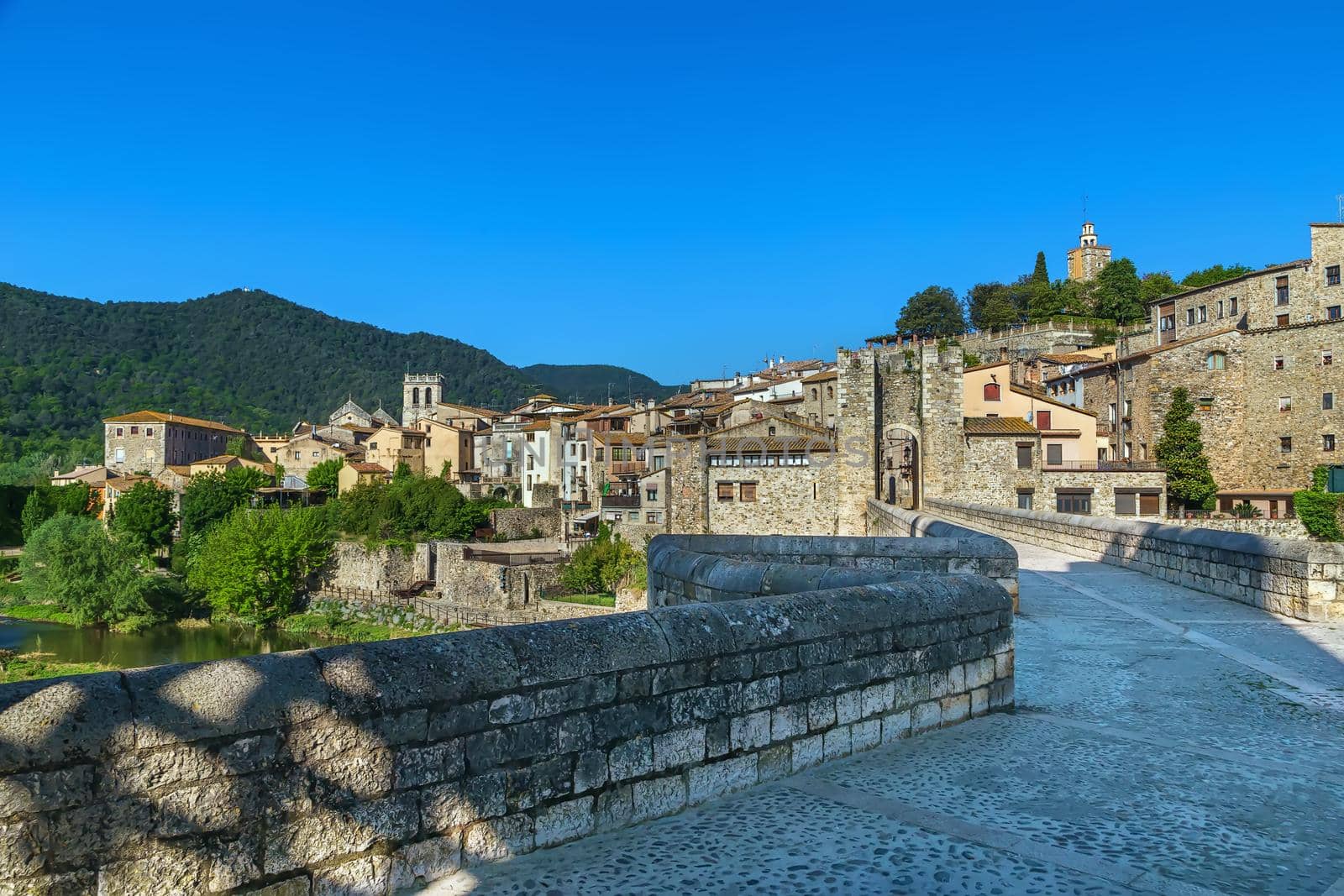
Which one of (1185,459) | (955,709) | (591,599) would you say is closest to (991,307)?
(1185,459)

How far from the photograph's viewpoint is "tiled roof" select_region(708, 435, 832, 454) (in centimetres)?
4162

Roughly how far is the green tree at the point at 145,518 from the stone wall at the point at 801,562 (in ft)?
183

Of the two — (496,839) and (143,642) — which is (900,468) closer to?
(143,642)

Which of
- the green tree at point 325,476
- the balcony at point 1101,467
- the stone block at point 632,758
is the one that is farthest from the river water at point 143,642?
the stone block at point 632,758

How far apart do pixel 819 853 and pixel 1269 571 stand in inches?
377

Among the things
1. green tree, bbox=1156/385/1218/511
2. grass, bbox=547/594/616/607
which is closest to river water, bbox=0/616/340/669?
grass, bbox=547/594/616/607

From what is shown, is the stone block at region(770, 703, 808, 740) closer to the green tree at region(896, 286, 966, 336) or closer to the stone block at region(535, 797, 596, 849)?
the stone block at region(535, 797, 596, 849)

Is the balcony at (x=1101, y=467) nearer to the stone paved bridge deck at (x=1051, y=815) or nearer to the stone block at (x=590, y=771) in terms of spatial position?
the stone paved bridge deck at (x=1051, y=815)

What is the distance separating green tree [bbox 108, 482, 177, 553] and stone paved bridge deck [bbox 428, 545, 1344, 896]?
61.4 metres

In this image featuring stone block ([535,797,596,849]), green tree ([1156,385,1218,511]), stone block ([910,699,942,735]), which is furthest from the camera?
green tree ([1156,385,1218,511])

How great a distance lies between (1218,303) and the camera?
5194 cm

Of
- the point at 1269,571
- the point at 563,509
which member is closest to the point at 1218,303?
the point at 563,509

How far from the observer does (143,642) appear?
45.1 metres

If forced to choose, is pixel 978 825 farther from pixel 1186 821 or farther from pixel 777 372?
pixel 777 372
